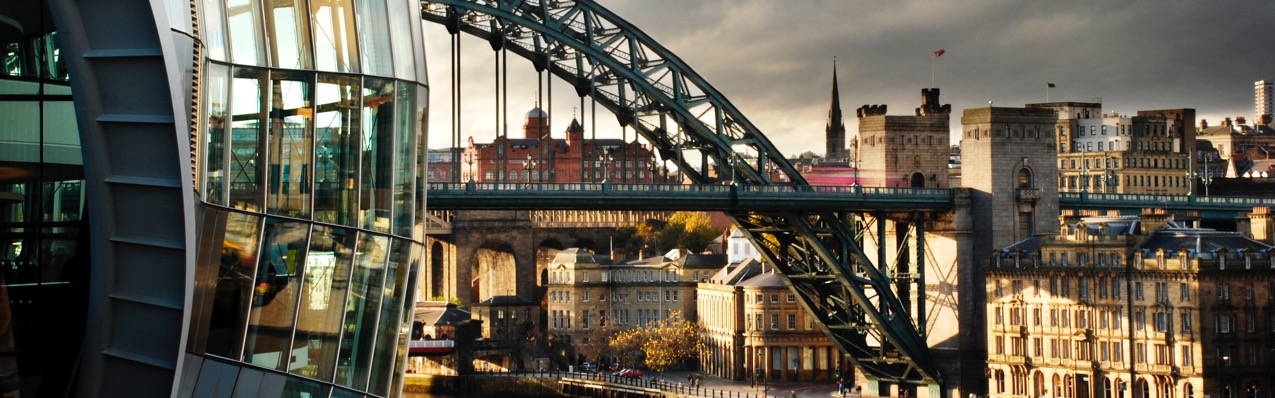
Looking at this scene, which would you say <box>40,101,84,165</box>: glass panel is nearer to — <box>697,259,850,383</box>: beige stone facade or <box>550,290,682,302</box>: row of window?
<box>697,259,850,383</box>: beige stone facade

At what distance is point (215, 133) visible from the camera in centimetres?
1995

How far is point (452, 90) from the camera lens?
231 feet

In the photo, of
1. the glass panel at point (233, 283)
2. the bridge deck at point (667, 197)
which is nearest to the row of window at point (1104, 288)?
the bridge deck at point (667, 197)

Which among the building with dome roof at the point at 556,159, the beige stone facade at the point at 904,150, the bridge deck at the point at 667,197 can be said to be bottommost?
the bridge deck at the point at 667,197

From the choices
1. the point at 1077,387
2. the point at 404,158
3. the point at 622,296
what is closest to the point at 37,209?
the point at 404,158

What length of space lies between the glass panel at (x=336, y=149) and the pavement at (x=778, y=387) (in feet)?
220

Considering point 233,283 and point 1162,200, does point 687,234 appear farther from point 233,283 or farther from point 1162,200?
point 233,283

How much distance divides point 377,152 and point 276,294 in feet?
A: 7.21

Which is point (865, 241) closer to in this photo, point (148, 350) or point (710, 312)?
point (710, 312)

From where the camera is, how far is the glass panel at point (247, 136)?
20234 millimetres

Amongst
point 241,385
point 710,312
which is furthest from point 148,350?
point 710,312

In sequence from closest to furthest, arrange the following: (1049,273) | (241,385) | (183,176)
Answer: (183,176)
(241,385)
(1049,273)

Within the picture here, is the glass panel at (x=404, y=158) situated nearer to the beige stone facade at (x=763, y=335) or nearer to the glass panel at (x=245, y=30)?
the glass panel at (x=245, y=30)

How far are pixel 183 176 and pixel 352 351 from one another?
12.4 ft
